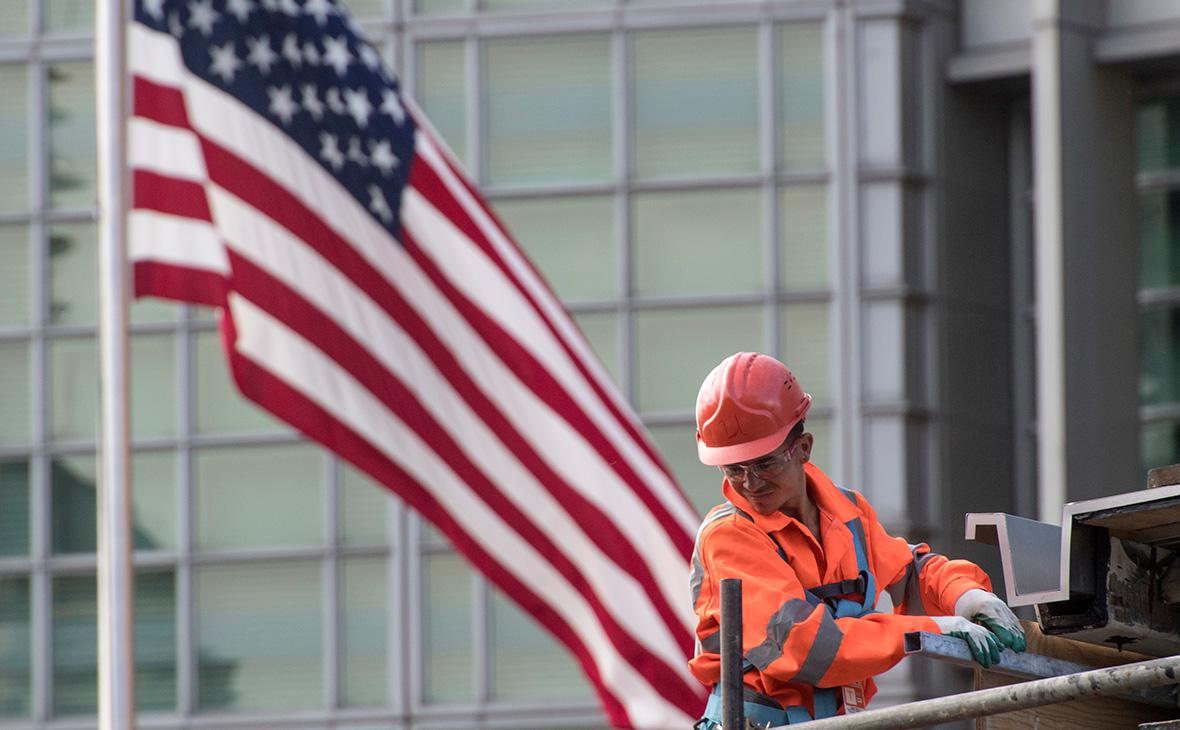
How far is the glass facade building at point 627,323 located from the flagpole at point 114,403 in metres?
5.76

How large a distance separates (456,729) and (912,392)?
3.61 metres

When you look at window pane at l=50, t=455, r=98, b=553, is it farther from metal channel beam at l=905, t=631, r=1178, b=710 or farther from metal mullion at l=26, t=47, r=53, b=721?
metal channel beam at l=905, t=631, r=1178, b=710

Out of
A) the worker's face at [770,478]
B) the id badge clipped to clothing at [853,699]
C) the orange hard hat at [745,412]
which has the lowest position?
the id badge clipped to clothing at [853,699]

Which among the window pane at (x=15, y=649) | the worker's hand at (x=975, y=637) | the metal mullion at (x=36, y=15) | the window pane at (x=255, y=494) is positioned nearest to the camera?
the worker's hand at (x=975, y=637)

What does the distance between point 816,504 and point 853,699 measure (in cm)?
48

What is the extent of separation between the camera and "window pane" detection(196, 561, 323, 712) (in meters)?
15.0

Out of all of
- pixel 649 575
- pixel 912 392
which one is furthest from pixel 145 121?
pixel 912 392

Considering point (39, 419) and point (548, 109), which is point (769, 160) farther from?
point (39, 419)

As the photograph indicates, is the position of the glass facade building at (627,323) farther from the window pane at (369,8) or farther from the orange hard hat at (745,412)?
the orange hard hat at (745,412)

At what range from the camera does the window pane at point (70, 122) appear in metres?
15.5

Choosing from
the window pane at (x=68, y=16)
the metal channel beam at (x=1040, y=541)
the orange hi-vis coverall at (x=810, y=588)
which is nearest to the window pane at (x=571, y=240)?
the window pane at (x=68, y=16)

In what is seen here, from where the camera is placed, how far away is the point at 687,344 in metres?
14.9

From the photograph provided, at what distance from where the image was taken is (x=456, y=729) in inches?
583

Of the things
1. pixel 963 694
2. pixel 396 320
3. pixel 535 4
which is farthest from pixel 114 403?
pixel 535 4
